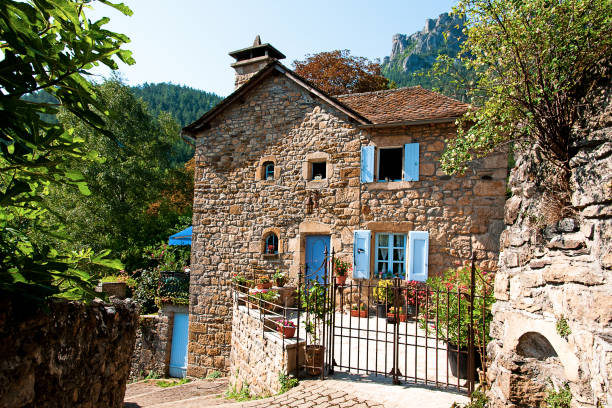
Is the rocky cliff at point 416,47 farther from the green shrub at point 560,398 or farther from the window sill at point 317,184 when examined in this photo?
the green shrub at point 560,398

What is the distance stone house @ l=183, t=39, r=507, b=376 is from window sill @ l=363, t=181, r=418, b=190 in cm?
3

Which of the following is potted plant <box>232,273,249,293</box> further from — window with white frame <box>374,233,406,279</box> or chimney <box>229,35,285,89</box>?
chimney <box>229,35,285,89</box>

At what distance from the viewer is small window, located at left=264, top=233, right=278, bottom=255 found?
36.2ft

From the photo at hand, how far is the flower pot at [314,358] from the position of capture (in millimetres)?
5805

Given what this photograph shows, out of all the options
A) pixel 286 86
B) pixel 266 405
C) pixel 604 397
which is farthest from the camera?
pixel 286 86

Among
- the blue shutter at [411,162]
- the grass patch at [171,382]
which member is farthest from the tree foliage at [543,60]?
the grass patch at [171,382]

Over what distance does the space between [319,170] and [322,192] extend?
2.33 feet

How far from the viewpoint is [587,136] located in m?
2.99

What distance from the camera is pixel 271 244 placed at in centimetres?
1116

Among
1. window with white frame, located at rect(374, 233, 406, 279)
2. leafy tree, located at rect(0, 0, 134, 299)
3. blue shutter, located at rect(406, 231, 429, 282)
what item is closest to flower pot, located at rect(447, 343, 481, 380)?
blue shutter, located at rect(406, 231, 429, 282)

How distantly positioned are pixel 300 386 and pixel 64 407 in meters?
3.68

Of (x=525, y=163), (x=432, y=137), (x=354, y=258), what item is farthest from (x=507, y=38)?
(x=354, y=258)

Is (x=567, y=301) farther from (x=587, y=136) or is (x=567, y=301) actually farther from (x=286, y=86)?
(x=286, y=86)

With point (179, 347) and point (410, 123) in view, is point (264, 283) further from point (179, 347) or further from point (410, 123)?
point (410, 123)
